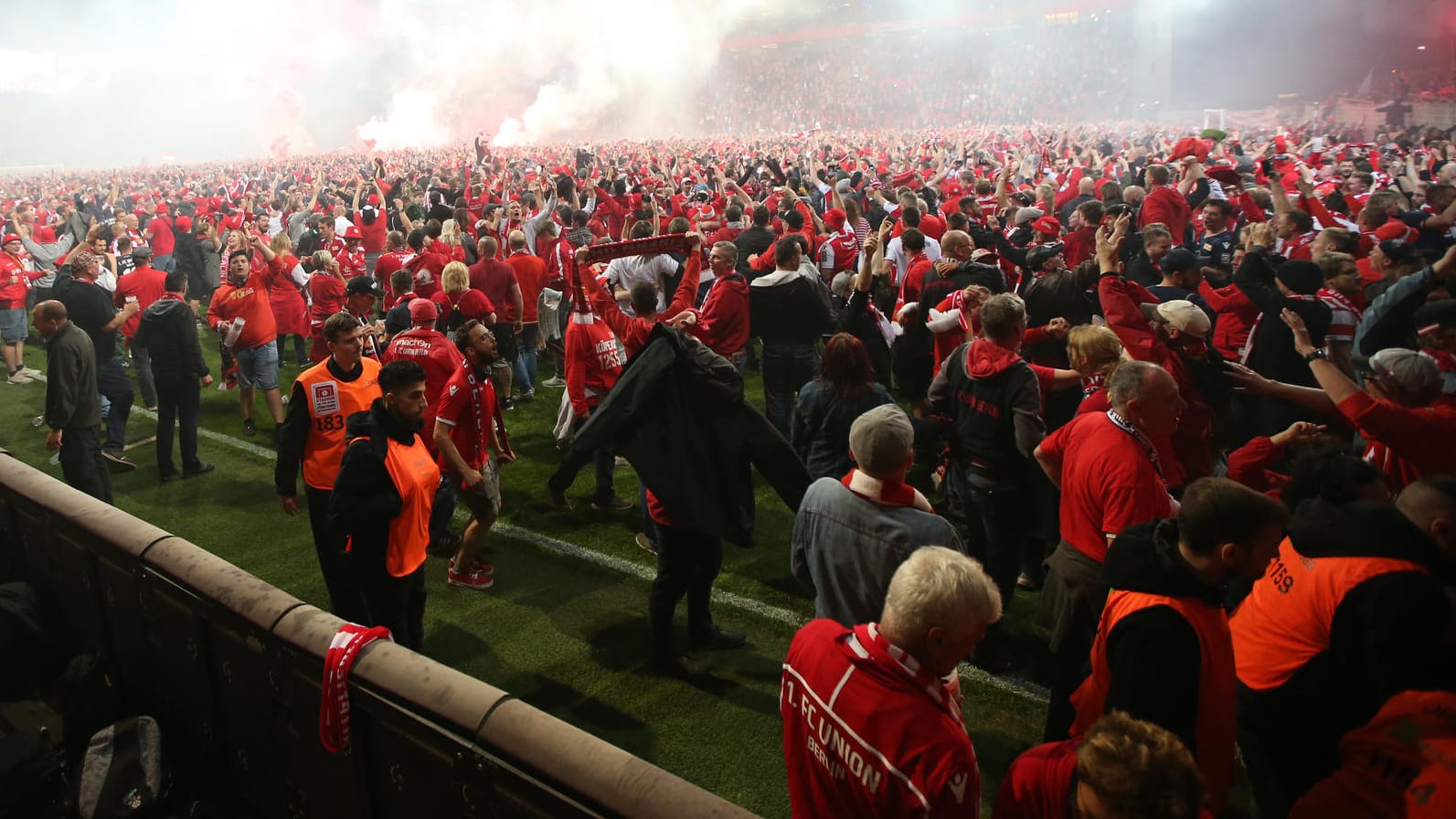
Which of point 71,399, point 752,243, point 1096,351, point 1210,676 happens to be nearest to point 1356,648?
point 1210,676

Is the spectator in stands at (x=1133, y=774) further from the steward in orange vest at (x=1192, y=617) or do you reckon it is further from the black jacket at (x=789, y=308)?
the black jacket at (x=789, y=308)

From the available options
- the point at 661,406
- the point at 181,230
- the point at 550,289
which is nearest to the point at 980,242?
the point at 550,289

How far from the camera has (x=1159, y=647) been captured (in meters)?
2.44

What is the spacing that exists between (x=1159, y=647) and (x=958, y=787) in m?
0.74

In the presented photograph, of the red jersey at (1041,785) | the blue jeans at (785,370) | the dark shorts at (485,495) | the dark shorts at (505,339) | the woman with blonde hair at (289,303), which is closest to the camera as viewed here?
the red jersey at (1041,785)

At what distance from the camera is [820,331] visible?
23.6 feet

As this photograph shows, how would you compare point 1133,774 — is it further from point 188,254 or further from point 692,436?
point 188,254

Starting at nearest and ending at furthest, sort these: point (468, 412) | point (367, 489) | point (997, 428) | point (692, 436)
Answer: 1. point (367, 489)
2. point (692, 436)
3. point (997, 428)
4. point (468, 412)

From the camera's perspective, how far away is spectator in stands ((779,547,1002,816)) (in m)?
2.12

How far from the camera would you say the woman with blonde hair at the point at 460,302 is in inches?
309

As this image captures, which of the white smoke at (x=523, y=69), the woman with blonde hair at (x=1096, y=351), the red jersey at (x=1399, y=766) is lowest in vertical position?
the red jersey at (x=1399, y=766)

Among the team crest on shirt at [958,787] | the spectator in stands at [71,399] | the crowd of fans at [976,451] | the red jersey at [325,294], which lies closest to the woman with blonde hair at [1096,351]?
the crowd of fans at [976,451]

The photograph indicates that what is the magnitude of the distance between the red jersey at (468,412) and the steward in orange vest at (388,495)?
3.42 ft

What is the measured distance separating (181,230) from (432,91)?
172 ft
